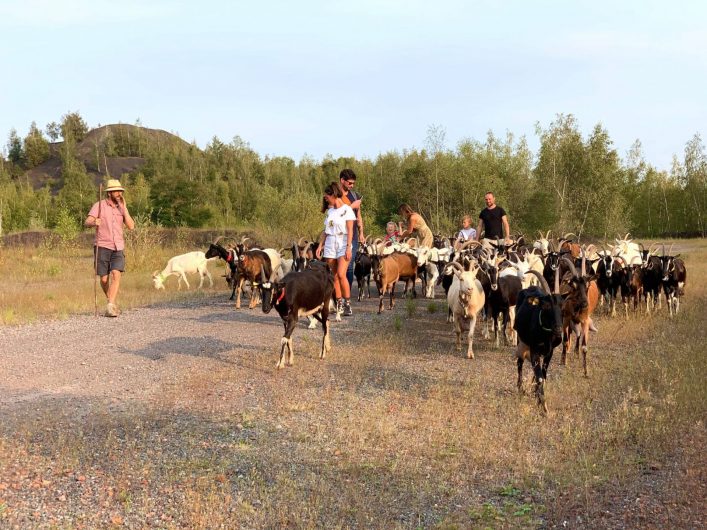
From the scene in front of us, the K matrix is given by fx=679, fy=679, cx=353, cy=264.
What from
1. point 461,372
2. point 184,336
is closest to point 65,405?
point 184,336

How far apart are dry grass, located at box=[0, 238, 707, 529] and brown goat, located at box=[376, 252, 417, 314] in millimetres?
4798

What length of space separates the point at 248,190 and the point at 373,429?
5553cm

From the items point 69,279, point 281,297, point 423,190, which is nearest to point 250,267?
point 281,297

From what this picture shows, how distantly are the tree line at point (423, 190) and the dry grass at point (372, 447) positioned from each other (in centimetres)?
2268

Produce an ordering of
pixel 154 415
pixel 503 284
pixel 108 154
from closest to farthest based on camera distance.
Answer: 1. pixel 154 415
2. pixel 503 284
3. pixel 108 154

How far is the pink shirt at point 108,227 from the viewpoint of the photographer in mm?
11898

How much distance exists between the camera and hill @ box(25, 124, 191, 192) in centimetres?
8119

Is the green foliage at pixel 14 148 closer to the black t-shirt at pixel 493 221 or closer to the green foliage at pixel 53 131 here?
the green foliage at pixel 53 131

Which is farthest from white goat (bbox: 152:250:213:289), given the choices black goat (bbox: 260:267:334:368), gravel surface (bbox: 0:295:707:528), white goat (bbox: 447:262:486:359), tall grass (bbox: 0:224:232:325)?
white goat (bbox: 447:262:486:359)

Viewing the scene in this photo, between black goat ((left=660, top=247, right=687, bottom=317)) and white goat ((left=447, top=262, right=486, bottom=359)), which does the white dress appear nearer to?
white goat ((left=447, top=262, right=486, bottom=359))

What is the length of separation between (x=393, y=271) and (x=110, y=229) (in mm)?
5733

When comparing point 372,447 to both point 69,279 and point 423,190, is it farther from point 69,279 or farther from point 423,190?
point 423,190

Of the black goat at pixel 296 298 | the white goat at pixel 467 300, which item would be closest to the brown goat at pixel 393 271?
the white goat at pixel 467 300

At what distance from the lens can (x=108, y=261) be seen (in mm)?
12062
